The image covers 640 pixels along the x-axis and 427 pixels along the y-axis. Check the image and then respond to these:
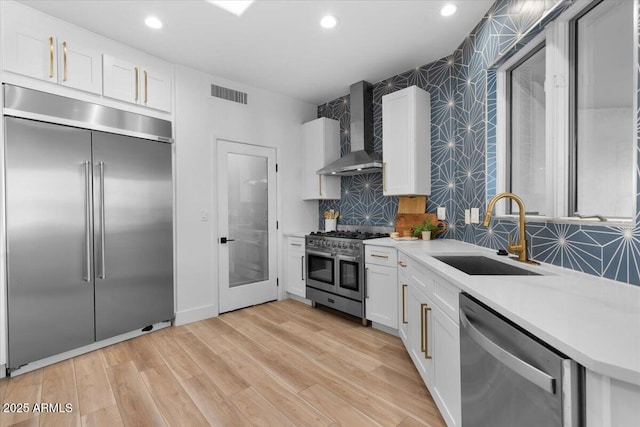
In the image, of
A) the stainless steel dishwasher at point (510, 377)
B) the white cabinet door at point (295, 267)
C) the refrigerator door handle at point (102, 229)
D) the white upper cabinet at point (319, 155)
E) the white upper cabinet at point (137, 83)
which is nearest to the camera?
the stainless steel dishwasher at point (510, 377)

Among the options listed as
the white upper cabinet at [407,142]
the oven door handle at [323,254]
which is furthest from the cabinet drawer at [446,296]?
the oven door handle at [323,254]

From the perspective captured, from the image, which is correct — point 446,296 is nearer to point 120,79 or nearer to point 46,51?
point 120,79

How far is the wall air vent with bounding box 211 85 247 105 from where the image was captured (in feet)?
11.3

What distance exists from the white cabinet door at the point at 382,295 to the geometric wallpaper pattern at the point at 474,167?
0.81 m

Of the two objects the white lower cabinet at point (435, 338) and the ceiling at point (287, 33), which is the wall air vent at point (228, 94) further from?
the white lower cabinet at point (435, 338)

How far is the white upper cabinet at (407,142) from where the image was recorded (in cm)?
304

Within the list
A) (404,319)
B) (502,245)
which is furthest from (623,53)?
(404,319)

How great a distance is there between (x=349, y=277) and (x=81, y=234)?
2.52 metres

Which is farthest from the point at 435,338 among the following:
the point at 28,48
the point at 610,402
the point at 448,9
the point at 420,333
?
the point at 28,48

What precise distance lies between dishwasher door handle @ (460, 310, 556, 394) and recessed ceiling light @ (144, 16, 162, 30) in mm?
3087

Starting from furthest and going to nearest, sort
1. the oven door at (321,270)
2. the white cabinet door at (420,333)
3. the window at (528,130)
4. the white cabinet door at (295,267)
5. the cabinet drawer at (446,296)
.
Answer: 1. the white cabinet door at (295,267)
2. the oven door at (321,270)
3. the window at (528,130)
4. the white cabinet door at (420,333)
5. the cabinet drawer at (446,296)

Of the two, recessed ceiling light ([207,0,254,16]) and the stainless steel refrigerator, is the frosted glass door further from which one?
recessed ceiling light ([207,0,254,16])

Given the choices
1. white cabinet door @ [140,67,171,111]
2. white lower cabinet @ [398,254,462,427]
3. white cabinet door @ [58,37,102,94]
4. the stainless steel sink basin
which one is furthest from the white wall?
the stainless steel sink basin

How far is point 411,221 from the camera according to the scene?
10.9 feet
